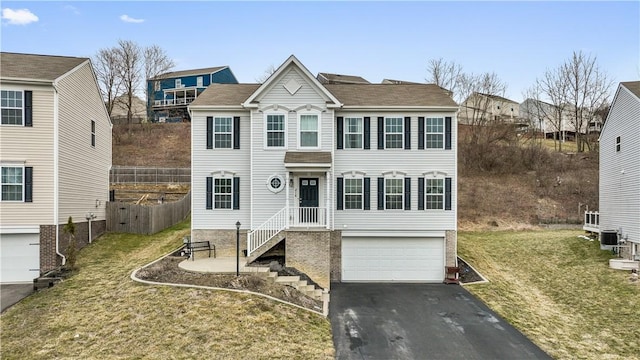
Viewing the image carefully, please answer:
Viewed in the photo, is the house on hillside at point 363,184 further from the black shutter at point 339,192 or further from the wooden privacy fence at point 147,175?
the wooden privacy fence at point 147,175

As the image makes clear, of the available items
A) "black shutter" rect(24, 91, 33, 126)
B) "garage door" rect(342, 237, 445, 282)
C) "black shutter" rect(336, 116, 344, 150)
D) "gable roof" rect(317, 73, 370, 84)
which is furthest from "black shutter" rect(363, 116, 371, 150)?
"gable roof" rect(317, 73, 370, 84)

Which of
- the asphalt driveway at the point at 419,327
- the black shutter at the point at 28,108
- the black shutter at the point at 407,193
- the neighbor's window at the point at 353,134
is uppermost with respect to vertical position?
the black shutter at the point at 28,108

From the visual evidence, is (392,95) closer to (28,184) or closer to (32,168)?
(32,168)

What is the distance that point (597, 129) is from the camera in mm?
41156

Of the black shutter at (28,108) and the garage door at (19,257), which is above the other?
the black shutter at (28,108)

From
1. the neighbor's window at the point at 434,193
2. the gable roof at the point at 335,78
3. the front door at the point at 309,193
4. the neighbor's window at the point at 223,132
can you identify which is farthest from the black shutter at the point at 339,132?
the gable roof at the point at 335,78

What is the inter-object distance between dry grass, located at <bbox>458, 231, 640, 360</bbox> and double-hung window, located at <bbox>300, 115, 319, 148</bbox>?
28.2 feet

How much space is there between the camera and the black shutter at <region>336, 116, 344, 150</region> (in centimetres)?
1705

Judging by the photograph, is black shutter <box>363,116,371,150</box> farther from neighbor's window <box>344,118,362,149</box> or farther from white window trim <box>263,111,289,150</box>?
white window trim <box>263,111,289,150</box>

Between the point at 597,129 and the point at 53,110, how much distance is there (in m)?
46.6

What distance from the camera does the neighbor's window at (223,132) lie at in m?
17.0

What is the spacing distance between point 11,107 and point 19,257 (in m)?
5.63

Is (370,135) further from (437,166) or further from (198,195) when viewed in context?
(198,195)

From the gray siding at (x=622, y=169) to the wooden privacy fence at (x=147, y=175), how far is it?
2650 cm
